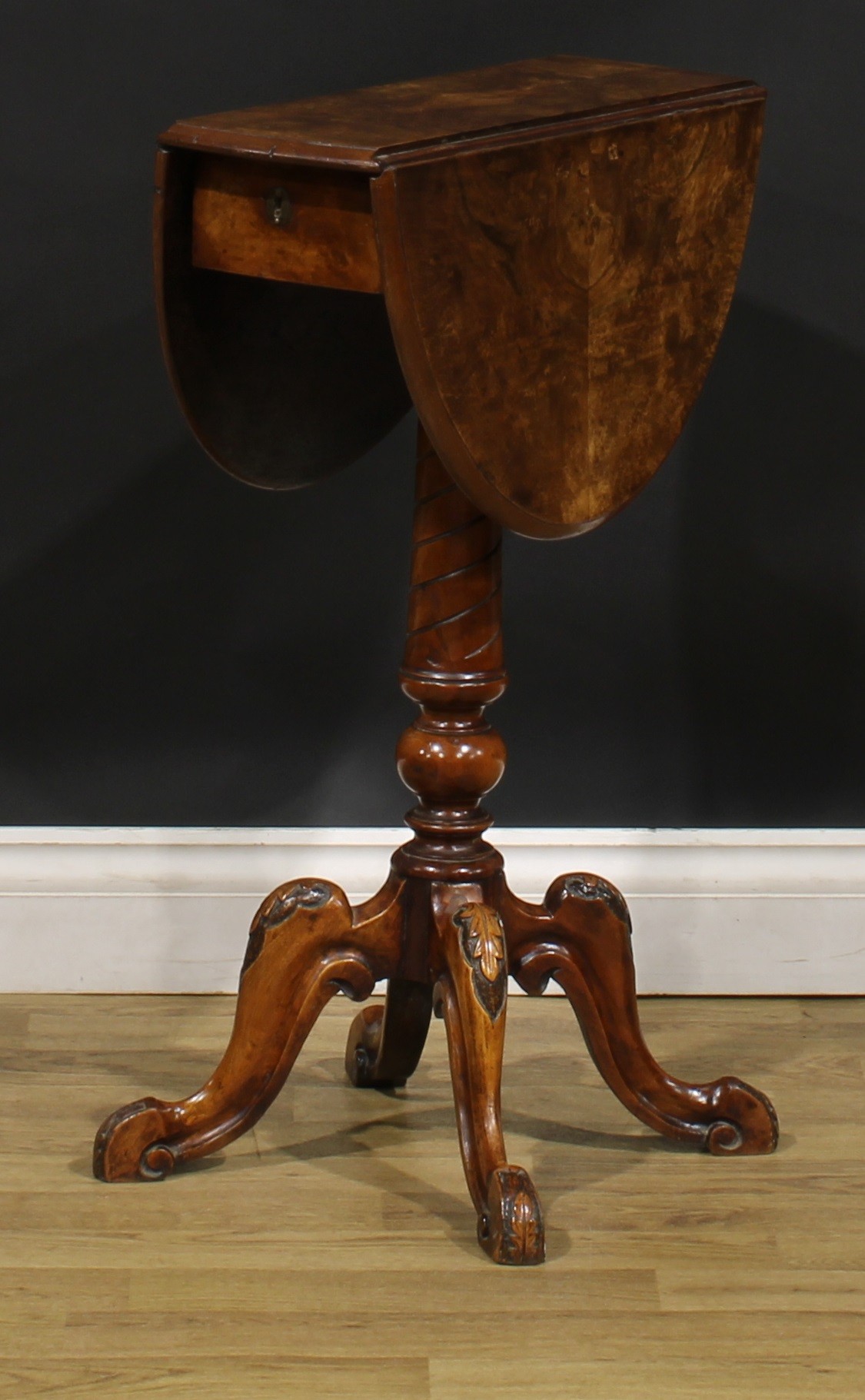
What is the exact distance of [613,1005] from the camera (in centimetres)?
192

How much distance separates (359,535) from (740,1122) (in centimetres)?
85

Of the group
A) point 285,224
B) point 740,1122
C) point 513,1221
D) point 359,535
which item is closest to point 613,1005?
point 740,1122

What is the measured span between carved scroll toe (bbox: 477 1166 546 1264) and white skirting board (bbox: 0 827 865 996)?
666mm

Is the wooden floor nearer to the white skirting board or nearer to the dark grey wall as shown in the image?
the white skirting board

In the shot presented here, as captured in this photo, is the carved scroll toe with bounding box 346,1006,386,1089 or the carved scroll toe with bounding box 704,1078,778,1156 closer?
the carved scroll toe with bounding box 704,1078,778,1156

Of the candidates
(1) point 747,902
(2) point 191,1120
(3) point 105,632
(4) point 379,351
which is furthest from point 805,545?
(2) point 191,1120

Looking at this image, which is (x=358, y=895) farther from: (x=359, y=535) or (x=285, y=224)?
(x=285, y=224)

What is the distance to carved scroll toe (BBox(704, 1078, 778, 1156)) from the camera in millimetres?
1943

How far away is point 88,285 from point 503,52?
58 cm

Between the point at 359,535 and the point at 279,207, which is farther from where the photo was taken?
the point at 359,535

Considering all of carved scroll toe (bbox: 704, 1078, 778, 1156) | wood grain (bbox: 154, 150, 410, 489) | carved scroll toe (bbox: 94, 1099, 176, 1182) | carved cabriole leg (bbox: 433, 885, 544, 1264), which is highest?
wood grain (bbox: 154, 150, 410, 489)

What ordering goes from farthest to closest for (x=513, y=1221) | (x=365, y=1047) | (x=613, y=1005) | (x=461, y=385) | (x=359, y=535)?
(x=359, y=535) < (x=365, y=1047) < (x=613, y=1005) < (x=513, y=1221) < (x=461, y=385)

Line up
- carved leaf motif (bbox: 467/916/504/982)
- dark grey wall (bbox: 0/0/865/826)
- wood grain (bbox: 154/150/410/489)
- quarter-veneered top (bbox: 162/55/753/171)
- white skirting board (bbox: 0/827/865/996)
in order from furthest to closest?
white skirting board (bbox: 0/827/865/996)
dark grey wall (bbox: 0/0/865/826)
carved leaf motif (bbox: 467/916/504/982)
wood grain (bbox: 154/150/410/489)
quarter-veneered top (bbox: 162/55/753/171)

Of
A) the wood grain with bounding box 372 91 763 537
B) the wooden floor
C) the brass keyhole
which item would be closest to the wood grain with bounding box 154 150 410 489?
the brass keyhole
